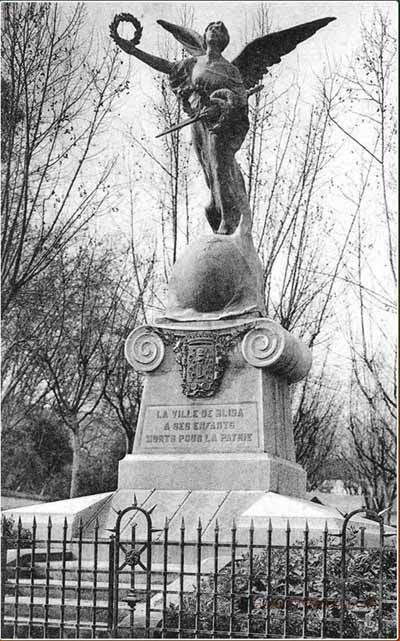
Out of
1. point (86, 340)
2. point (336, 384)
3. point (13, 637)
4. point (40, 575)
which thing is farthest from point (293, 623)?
point (336, 384)

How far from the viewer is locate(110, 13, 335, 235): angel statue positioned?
11.9 m

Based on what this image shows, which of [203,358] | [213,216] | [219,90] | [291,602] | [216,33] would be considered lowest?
[291,602]

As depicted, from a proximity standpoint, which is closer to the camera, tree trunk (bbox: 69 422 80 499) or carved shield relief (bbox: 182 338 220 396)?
carved shield relief (bbox: 182 338 220 396)

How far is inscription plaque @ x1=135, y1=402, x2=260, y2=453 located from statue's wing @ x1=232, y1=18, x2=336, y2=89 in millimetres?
4446

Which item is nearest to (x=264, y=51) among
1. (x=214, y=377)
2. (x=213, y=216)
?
(x=213, y=216)

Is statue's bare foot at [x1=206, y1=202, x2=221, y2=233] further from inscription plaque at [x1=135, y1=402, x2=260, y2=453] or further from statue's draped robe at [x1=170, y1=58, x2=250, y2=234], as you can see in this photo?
inscription plaque at [x1=135, y1=402, x2=260, y2=453]

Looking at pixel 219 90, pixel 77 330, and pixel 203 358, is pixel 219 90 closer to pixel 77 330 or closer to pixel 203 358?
pixel 203 358

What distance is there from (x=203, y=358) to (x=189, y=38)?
14.4 ft

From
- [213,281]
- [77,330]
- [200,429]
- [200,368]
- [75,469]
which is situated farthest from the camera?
[77,330]

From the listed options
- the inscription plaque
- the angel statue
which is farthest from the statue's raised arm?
the inscription plaque

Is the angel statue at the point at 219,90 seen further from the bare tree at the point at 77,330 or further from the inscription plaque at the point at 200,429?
the bare tree at the point at 77,330

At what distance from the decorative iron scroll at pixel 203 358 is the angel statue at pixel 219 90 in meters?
1.77

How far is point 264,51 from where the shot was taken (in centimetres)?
1254

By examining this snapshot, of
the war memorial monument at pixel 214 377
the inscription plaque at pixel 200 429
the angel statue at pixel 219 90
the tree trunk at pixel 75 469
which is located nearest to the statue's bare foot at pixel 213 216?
the angel statue at pixel 219 90
